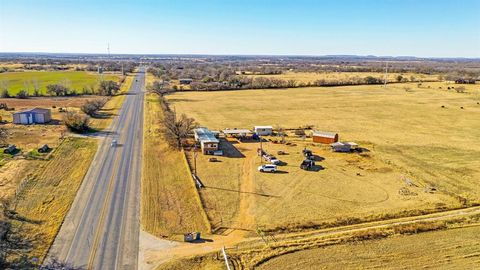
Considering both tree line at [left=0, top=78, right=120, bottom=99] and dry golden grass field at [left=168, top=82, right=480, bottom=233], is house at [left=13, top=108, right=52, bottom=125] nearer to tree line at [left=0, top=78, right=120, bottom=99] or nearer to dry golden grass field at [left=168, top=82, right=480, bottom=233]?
dry golden grass field at [left=168, top=82, right=480, bottom=233]

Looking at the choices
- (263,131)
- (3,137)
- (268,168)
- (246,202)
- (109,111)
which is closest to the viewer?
(246,202)

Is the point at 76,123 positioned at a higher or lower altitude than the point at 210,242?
higher

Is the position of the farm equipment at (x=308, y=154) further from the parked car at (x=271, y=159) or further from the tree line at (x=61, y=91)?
the tree line at (x=61, y=91)

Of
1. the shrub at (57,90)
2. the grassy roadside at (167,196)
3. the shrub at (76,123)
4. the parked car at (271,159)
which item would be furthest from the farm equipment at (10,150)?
the shrub at (57,90)

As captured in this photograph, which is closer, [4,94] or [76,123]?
→ [76,123]

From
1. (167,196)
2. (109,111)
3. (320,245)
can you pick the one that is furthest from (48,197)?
(109,111)

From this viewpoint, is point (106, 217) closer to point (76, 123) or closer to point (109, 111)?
point (76, 123)

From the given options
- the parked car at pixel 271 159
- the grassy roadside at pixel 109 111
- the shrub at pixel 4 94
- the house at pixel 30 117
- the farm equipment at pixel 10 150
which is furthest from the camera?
the shrub at pixel 4 94

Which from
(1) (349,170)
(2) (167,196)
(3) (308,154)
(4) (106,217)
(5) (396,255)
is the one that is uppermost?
(3) (308,154)
